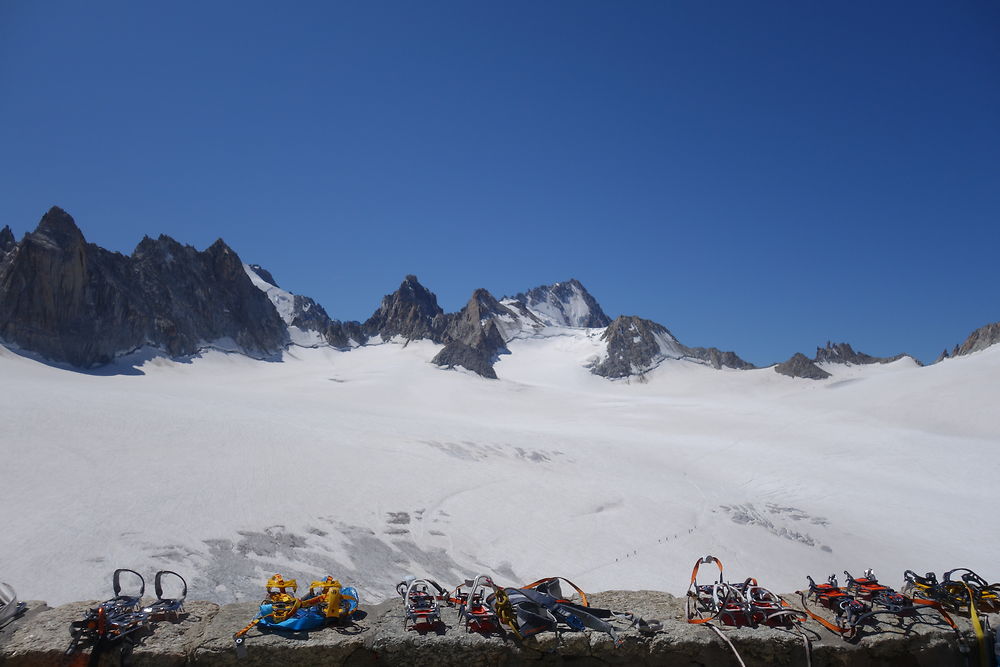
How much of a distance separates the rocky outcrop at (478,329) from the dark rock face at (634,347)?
2209cm

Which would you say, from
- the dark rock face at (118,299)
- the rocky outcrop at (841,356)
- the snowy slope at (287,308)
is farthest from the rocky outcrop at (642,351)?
the dark rock face at (118,299)

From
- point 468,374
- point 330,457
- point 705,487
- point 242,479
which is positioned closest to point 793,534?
point 705,487

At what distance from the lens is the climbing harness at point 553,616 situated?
3686mm

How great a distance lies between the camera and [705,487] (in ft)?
72.6

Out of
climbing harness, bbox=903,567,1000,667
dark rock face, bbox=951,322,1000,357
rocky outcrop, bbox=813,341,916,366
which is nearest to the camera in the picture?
climbing harness, bbox=903,567,1000,667

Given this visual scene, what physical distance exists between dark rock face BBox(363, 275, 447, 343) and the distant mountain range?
10.8 inches

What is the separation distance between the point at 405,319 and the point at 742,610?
346 ft

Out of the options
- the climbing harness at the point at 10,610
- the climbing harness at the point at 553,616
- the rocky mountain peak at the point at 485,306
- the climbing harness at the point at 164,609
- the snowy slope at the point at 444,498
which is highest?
the rocky mountain peak at the point at 485,306

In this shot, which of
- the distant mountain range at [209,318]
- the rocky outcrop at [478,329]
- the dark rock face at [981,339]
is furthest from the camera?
the rocky outcrop at [478,329]

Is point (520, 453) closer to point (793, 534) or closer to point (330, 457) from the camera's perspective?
point (330, 457)

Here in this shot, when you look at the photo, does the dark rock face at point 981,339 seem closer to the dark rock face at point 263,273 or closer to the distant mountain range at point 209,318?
the distant mountain range at point 209,318

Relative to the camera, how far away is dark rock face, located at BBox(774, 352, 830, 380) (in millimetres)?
79125

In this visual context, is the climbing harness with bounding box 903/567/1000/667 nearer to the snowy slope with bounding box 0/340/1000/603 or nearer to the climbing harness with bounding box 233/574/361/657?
the climbing harness with bounding box 233/574/361/657

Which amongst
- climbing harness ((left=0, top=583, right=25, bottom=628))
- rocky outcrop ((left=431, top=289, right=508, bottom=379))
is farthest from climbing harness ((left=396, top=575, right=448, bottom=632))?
rocky outcrop ((left=431, top=289, right=508, bottom=379))
